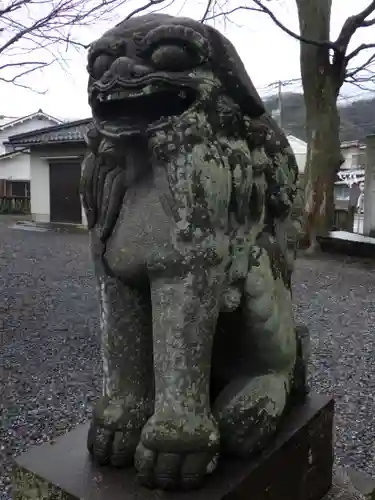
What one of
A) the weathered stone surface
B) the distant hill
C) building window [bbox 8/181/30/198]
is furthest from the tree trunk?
building window [bbox 8/181/30/198]

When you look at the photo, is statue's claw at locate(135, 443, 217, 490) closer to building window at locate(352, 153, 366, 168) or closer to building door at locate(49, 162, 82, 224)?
building door at locate(49, 162, 82, 224)

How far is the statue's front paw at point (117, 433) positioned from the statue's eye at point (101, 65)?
599mm

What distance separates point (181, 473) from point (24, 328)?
319 centimetres

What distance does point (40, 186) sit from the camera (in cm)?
1259

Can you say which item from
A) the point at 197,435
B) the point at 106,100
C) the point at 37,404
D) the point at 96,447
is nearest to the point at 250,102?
the point at 106,100

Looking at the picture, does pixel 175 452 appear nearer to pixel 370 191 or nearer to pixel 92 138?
pixel 92 138

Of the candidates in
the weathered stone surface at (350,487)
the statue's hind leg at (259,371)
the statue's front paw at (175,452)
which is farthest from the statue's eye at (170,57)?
the weathered stone surface at (350,487)

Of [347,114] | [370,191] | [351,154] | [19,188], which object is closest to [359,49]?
[370,191]

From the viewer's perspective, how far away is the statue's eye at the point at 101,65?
931 millimetres

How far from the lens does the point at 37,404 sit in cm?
258

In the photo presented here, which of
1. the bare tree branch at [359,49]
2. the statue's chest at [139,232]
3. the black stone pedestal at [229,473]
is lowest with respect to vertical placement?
the black stone pedestal at [229,473]

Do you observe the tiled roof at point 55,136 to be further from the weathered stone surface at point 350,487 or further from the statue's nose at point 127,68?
the statue's nose at point 127,68

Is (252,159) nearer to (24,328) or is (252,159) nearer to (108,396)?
(108,396)

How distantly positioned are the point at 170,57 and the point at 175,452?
0.65 metres
